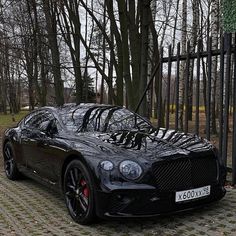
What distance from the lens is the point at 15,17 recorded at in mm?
A: 22594

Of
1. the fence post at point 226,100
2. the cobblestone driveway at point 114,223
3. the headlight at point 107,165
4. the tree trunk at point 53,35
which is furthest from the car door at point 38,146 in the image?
the tree trunk at point 53,35

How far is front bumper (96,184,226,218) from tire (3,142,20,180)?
3.71 meters

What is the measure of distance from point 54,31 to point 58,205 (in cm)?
1366

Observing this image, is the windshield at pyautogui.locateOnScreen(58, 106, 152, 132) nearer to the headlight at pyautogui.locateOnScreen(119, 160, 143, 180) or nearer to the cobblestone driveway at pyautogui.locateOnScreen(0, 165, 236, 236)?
the cobblestone driveway at pyautogui.locateOnScreen(0, 165, 236, 236)

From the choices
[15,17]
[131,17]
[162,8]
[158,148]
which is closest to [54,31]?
[15,17]

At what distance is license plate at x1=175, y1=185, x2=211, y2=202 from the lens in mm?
4688

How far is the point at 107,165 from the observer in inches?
186

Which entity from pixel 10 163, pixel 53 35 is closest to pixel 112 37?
pixel 53 35

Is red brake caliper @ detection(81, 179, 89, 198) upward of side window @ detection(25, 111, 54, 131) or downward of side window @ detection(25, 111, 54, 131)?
downward

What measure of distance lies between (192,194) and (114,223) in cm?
102

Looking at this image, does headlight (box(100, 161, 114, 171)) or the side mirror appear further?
the side mirror

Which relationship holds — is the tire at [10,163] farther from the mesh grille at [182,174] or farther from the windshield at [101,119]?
the mesh grille at [182,174]

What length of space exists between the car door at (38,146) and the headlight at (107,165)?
136cm

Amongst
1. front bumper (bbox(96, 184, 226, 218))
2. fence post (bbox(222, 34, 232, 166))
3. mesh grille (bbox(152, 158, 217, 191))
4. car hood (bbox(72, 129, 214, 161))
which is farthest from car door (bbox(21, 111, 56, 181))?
fence post (bbox(222, 34, 232, 166))
